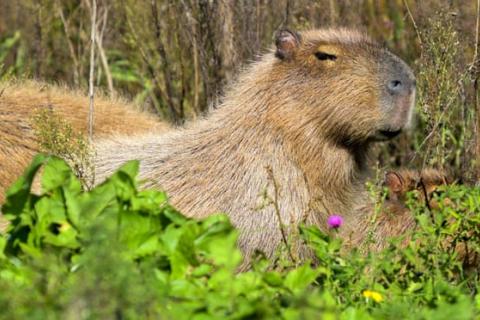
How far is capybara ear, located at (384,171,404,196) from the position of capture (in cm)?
514

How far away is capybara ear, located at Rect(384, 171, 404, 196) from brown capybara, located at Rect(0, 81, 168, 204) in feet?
4.53

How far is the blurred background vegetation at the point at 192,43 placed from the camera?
6578 millimetres

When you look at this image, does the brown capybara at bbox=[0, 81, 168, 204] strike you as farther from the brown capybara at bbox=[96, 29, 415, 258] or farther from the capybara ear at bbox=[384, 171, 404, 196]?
the capybara ear at bbox=[384, 171, 404, 196]

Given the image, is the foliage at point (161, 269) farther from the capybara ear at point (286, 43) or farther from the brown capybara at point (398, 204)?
the capybara ear at point (286, 43)

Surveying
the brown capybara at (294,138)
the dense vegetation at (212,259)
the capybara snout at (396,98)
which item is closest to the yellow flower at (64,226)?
the dense vegetation at (212,259)

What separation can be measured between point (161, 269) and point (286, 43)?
6.16ft

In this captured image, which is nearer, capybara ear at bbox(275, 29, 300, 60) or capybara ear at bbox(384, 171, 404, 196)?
capybara ear at bbox(275, 29, 300, 60)

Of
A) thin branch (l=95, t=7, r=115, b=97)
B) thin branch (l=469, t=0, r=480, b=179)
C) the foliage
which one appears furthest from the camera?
thin branch (l=95, t=7, r=115, b=97)

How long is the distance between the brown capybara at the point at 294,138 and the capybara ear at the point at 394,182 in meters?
0.31

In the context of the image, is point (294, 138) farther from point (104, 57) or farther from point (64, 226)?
point (104, 57)

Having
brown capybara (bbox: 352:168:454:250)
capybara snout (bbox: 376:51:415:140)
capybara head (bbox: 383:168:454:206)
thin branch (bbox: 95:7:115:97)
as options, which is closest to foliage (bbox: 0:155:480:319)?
capybara snout (bbox: 376:51:415:140)

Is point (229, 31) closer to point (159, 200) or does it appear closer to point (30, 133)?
point (30, 133)

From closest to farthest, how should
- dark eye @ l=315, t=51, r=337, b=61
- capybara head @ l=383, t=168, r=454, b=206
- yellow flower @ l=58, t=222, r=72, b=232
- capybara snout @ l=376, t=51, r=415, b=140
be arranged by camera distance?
yellow flower @ l=58, t=222, r=72, b=232, capybara snout @ l=376, t=51, r=415, b=140, dark eye @ l=315, t=51, r=337, b=61, capybara head @ l=383, t=168, r=454, b=206

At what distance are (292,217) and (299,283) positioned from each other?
1374 millimetres
